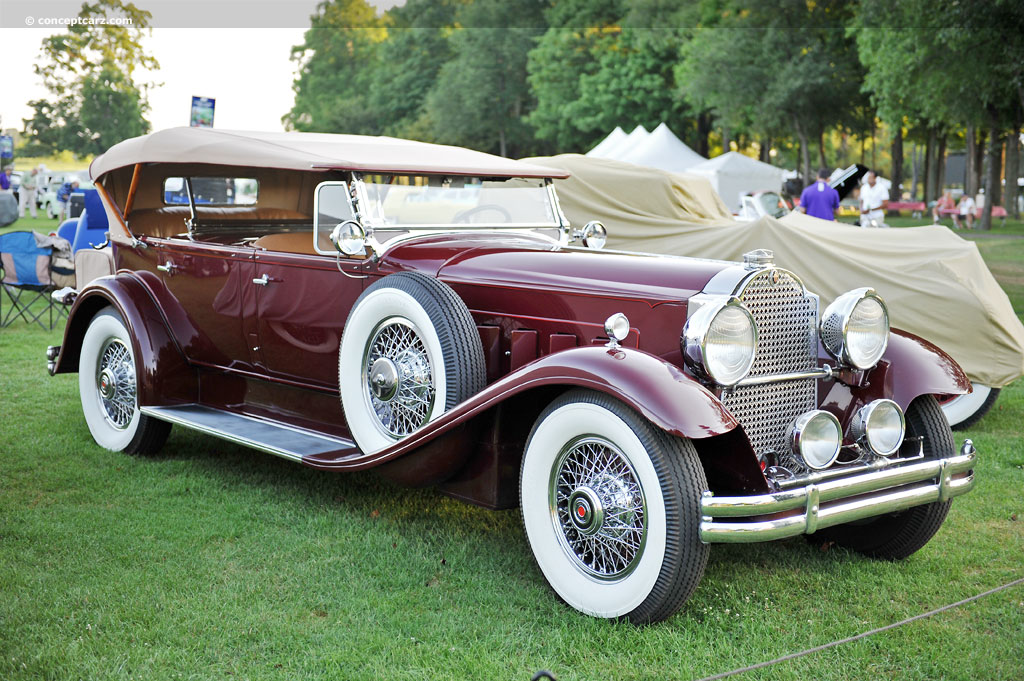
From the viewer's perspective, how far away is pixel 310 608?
358cm

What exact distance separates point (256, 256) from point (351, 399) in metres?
1.22

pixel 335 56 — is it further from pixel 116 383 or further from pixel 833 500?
pixel 833 500

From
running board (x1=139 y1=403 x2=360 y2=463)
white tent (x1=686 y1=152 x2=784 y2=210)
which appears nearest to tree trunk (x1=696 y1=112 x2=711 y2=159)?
white tent (x1=686 y1=152 x2=784 y2=210)

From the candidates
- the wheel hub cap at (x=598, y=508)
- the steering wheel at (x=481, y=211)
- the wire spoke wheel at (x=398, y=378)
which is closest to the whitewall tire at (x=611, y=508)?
the wheel hub cap at (x=598, y=508)

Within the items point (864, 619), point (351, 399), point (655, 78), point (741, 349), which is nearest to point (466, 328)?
point (351, 399)

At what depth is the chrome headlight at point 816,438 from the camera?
11.5ft

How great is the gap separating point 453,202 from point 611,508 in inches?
91.0

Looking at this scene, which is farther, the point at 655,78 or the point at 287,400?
the point at 655,78

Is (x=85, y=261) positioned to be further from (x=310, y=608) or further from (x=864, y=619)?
(x=864, y=619)

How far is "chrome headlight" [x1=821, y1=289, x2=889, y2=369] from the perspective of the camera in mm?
3850

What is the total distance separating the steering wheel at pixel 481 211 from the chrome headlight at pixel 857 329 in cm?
203

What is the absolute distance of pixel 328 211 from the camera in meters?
4.94

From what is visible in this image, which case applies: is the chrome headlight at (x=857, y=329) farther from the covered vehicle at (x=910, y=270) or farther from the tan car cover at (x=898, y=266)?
the tan car cover at (x=898, y=266)

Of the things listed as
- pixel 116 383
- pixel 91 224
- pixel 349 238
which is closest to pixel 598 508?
pixel 349 238
